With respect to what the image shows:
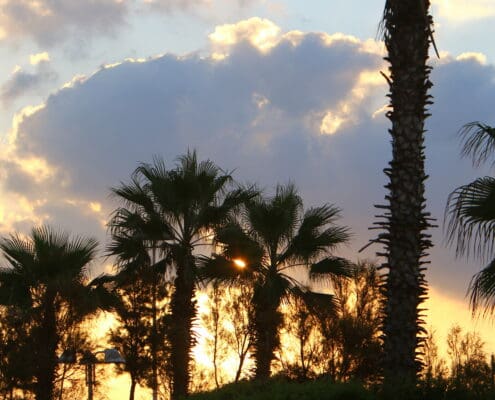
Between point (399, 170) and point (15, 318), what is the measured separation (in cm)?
2640

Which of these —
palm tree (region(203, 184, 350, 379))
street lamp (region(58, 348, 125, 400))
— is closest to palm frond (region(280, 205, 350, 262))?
palm tree (region(203, 184, 350, 379))

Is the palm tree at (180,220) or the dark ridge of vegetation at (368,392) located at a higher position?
the palm tree at (180,220)

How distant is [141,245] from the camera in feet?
94.3

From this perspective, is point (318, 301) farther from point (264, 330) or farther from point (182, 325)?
point (182, 325)

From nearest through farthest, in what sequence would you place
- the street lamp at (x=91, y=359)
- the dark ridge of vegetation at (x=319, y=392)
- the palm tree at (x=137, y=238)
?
the dark ridge of vegetation at (x=319, y=392)
the palm tree at (x=137, y=238)
the street lamp at (x=91, y=359)

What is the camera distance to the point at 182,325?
2902 cm

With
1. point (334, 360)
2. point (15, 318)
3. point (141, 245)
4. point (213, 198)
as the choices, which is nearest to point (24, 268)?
point (141, 245)

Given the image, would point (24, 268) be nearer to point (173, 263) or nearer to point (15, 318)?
point (173, 263)

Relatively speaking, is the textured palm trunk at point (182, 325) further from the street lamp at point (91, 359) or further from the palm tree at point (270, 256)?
the street lamp at point (91, 359)

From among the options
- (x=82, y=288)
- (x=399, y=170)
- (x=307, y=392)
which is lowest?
(x=307, y=392)

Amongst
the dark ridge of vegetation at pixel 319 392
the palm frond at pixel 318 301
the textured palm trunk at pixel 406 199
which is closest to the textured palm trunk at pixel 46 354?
the palm frond at pixel 318 301

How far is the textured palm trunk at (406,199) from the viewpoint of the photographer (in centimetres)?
1448

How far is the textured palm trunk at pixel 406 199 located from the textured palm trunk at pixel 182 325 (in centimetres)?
1472

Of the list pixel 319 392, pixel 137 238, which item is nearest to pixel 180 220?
pixel 137 238
